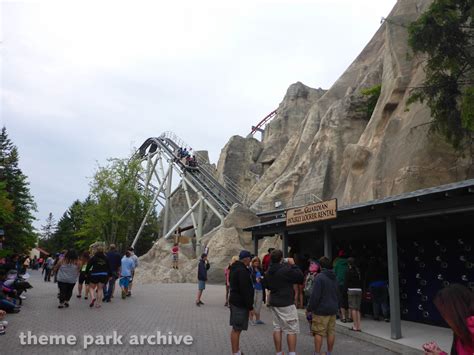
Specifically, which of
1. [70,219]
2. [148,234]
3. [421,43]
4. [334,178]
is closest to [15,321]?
[421,43]

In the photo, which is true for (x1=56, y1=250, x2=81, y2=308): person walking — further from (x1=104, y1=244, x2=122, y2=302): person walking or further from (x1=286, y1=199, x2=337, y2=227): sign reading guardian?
(x1=286, y1=199, x2=337, y2=227): sign reading guardian

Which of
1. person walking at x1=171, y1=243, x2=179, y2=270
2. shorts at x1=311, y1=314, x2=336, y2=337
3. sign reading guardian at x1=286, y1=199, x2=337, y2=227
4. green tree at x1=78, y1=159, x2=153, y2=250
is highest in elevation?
green tree at x1=78, y1=159, x2=153, y2=250

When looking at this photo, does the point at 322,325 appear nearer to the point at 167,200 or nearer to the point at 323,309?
the point at 323,309

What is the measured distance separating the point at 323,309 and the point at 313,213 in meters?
4.29

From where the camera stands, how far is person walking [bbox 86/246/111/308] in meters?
10.9

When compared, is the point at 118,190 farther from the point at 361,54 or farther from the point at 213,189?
the point at 361,54

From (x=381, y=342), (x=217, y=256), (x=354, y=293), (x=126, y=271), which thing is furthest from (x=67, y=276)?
(x=217, y=256)

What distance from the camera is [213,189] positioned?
35.3 m

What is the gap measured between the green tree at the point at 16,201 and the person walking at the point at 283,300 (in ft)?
102

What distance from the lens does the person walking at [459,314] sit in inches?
94.0

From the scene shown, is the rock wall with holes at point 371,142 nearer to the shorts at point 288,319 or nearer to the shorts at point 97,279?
the shorts at point 288,319

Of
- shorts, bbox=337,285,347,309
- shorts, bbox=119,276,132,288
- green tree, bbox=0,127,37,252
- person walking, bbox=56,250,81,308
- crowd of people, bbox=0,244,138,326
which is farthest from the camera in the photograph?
green tree, bbox=0,127,37,252

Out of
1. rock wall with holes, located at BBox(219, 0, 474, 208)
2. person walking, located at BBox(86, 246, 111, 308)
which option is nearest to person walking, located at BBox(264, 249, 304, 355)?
person walking, located at BBox(86, 246, 111, 308)

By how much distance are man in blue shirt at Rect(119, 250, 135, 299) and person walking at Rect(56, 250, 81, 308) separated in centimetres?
231
